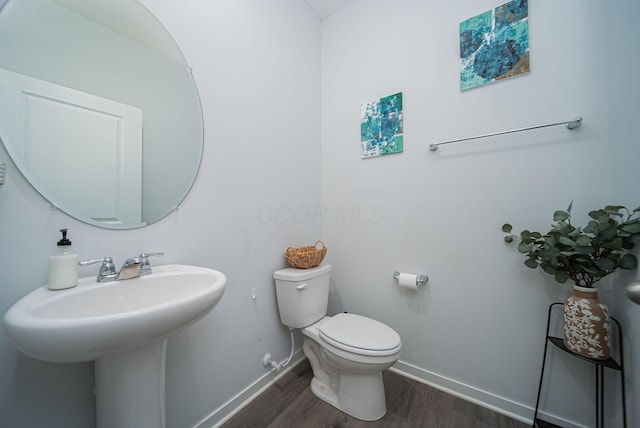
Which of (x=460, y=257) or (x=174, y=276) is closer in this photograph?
(x=174, y=276)

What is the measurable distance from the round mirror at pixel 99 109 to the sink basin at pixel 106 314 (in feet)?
0.81

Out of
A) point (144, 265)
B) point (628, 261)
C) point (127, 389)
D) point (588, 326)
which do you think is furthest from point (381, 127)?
point (127, 389)

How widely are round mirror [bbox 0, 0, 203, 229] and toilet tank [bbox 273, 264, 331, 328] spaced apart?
0.71 metres

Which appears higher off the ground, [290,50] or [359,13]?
[359,13]

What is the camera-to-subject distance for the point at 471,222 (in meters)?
1.28

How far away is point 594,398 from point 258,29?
2505 mm

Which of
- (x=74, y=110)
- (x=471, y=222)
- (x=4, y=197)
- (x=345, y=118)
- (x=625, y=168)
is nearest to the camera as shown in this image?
(x=4, y=197)

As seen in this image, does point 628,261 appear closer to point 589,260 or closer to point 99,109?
point 589,260

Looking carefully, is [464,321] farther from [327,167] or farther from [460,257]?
[327,167]

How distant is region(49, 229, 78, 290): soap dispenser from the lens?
68 centimetres

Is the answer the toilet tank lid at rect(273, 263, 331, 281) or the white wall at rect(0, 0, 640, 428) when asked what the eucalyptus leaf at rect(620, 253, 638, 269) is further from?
the toilet tank lid at rect(273, 263, 331, 281)

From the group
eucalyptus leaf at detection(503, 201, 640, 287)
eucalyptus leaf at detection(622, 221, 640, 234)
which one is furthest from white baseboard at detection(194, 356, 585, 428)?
eucalyptus leaf at detection(622, 221, 640, 234)

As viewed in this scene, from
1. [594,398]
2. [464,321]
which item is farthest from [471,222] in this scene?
[594,398]

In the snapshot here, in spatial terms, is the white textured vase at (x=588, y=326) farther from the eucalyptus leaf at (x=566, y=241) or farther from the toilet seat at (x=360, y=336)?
the toilet seat at (x=360, y=336)
